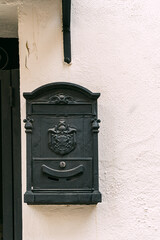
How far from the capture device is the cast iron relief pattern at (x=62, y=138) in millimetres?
2057

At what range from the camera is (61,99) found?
6.84 ft

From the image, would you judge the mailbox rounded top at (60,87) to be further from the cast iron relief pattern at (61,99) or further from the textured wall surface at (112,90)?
the textured wall surface at (112,90)

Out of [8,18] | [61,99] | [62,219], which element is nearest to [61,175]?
[62,219]

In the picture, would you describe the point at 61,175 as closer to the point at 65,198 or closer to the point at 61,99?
the point at 65,198

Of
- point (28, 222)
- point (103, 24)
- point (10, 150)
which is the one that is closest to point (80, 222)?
point (28, 222)

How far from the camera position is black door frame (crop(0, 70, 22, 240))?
2.38m

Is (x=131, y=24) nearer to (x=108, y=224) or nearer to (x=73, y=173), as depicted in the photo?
(x=73, y=173)

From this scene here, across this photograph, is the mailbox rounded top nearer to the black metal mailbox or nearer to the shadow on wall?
the black metal mailbox

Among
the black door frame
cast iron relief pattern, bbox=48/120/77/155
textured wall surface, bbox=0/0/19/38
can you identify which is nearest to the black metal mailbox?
cast iron relief pattern, bbox=48/120/77/155

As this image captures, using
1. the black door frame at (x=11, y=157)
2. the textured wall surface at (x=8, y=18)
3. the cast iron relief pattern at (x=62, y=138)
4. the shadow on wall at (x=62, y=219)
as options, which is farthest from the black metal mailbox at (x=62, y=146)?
the textured wall surface at (x=8, y=18)

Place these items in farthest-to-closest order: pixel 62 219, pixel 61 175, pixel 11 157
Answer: pixel 11 157 → pixel 62 219 → pixel 61 175

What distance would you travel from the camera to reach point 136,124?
228 centimetres

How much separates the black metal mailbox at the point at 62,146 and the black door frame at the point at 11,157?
384mm

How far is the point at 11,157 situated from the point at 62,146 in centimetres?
57
